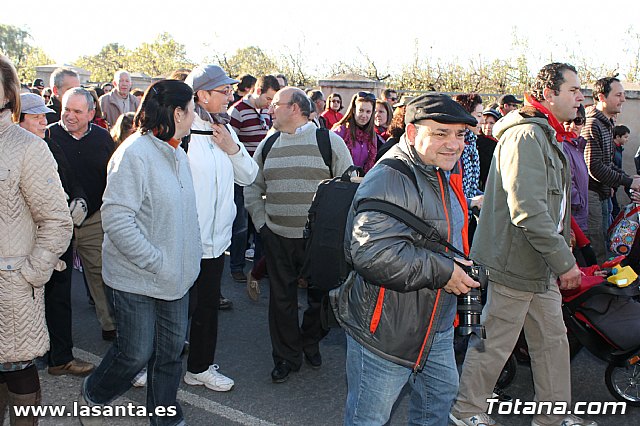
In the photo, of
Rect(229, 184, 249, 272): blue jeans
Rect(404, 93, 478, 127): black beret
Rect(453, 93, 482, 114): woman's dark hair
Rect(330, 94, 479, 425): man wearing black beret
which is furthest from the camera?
Rect(229, 184, 249, 272): blue jeans

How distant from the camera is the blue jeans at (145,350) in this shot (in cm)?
359

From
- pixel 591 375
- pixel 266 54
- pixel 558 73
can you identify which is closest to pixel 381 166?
pixel 558 73

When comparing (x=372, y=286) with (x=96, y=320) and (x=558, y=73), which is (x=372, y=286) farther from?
(x=96, y=320)

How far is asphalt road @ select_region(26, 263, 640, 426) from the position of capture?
4293 mm

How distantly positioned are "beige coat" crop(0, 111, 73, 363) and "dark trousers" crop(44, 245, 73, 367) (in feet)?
5.20

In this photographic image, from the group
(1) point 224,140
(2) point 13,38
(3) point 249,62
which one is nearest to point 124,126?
(1) point 224,140

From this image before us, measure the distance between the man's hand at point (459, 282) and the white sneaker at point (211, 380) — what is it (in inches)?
91.5

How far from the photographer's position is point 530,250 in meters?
3.87

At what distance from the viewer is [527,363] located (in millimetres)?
5133

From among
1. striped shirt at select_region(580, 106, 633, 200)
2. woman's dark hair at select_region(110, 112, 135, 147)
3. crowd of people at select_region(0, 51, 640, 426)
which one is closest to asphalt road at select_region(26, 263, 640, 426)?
crowd of people at select_region(0, 51, 640, 426)

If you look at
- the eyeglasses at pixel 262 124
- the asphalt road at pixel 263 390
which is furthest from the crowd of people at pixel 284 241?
the eyeglasses at pixel 262 124

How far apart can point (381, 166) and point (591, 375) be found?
128 inches
